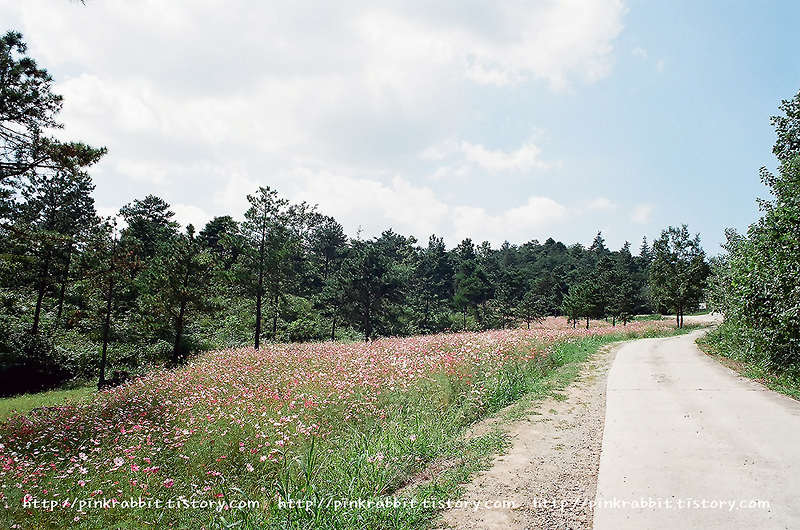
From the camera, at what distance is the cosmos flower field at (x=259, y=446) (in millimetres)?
4113

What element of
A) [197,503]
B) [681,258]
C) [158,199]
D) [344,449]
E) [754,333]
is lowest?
[197,503]

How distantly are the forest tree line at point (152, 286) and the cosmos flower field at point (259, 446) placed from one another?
325 inches

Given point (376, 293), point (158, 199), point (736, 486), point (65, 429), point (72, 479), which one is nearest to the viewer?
point (736, 486)

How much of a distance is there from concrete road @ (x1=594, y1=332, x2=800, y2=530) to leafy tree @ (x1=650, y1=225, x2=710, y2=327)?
28450 mm

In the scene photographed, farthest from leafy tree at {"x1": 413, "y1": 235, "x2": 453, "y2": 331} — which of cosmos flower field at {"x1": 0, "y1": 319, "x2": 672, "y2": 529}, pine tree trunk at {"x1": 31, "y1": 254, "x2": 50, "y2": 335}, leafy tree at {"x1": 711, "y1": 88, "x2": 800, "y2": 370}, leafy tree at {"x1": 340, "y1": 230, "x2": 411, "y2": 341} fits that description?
cosmos flower field at {"x1": 0, "y1": 319, "x2": 672, "y2": 529}

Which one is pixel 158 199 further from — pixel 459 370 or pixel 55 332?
pixel 459 370

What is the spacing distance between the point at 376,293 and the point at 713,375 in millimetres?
23713

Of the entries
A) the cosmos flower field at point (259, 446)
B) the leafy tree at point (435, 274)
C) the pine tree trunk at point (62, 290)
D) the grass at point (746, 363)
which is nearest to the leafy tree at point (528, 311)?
the leafy tree at point (435, 274)

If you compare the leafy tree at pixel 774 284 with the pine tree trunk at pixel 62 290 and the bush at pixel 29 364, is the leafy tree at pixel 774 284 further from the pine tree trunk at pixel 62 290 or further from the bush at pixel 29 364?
the pine tree trunk at pixel 62 290

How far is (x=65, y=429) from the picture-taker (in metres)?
8.02

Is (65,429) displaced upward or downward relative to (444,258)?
downward

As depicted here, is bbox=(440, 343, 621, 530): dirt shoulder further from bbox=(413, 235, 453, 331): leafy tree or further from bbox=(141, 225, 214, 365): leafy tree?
bbox=(413, 235, 453, 331): leafy tree

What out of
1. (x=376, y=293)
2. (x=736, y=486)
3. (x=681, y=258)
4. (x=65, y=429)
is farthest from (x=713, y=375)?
(x=681, y=258)

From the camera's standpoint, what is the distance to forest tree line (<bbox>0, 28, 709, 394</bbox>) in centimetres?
1221
